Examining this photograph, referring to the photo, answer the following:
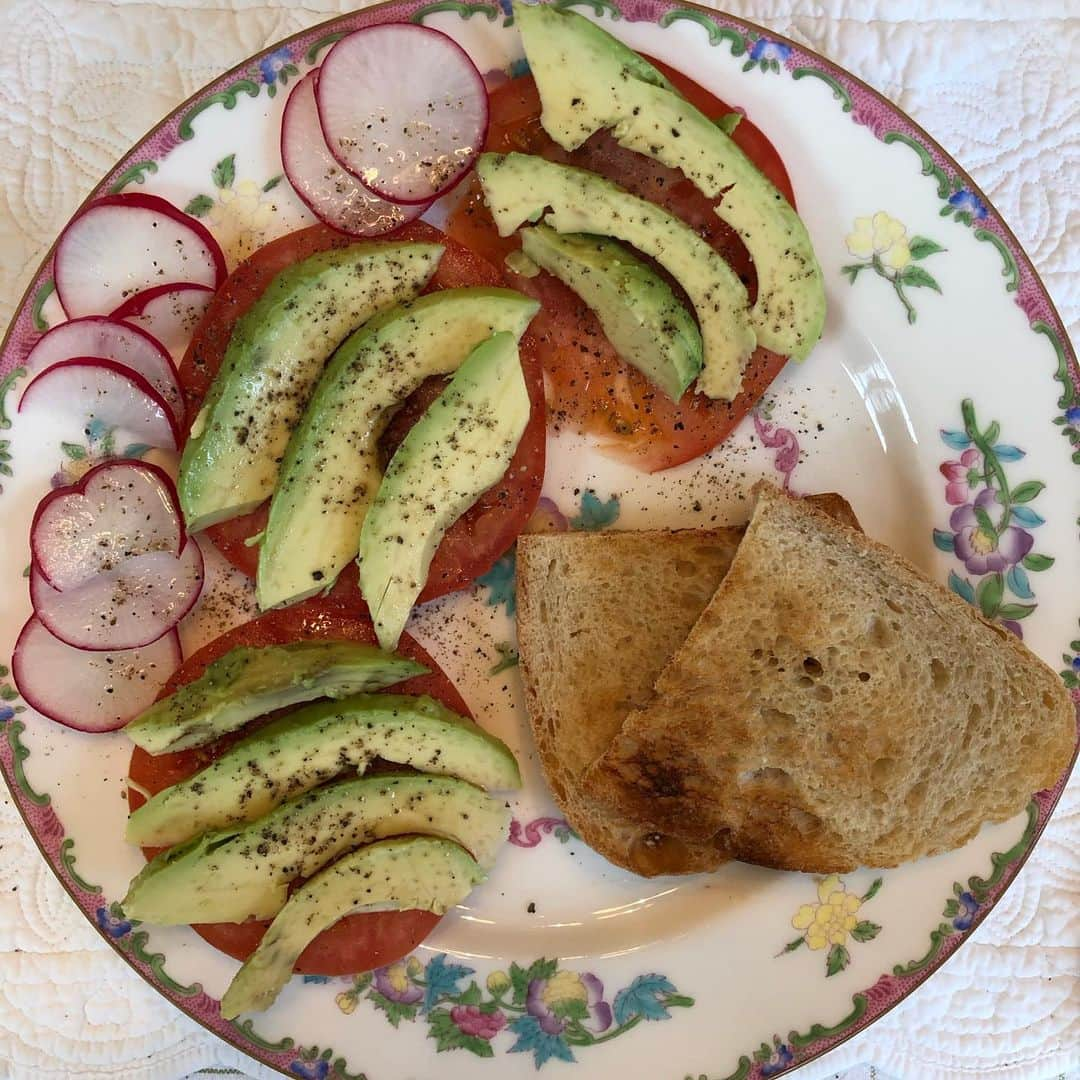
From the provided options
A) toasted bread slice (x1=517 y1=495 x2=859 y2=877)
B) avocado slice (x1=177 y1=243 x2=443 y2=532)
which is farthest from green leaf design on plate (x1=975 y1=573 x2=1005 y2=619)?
avocado slice (x1=177 y1=243 x2=443 y2=532)

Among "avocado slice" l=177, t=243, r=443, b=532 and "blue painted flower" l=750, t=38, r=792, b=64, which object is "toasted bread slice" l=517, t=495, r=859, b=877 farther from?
"blue painted flower" l=750, t=38, r=792, b=64

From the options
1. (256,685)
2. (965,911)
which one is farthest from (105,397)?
(965,911)

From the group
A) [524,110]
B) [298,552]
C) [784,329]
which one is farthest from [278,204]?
[784,329]

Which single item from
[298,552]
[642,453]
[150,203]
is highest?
[150,203]

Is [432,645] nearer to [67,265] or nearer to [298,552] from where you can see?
[298,552]

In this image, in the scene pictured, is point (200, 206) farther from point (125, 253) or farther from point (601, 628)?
point (601, 628)

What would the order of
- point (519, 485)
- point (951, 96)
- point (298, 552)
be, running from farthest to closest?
point (951, 96), point (519, 485), point (298, 552)

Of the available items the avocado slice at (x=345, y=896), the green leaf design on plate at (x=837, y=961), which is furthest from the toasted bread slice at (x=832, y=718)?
the avocado slice at (x=345, y=896)
